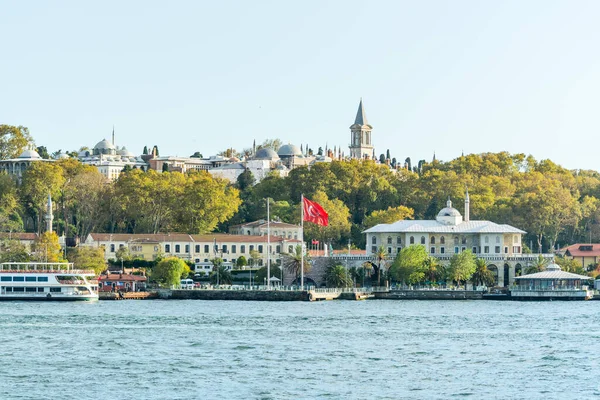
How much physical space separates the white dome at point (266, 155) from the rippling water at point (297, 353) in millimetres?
90586

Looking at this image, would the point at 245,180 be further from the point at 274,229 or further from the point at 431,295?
the point at 431,295

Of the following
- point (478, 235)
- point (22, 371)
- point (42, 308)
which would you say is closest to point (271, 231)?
point (478, 235)

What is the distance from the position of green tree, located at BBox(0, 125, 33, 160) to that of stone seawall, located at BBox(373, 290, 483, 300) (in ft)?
212

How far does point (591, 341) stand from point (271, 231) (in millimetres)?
61909

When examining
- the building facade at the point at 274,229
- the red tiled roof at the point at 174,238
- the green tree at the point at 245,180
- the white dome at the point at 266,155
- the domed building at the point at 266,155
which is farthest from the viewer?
the white dome at the point at 266,155

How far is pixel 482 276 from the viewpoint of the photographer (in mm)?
102125

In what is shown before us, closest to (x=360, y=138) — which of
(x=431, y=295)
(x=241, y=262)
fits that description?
(x=241, y=262)

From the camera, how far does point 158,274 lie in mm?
103000

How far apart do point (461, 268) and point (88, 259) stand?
2575cm

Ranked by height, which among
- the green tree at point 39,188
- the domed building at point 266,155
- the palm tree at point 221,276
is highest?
the domed building at point 266,155

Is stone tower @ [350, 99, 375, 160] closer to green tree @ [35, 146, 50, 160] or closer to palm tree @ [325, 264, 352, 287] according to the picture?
green tree @ [35, 146, 50, 160]

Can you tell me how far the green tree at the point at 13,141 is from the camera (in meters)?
153

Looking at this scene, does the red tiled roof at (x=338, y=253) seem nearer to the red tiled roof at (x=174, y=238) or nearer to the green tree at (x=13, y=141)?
the red tiled roof at (x=174, y=238)

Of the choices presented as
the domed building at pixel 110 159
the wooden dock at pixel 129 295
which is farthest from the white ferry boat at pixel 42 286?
the domed building at pixel 110 159
